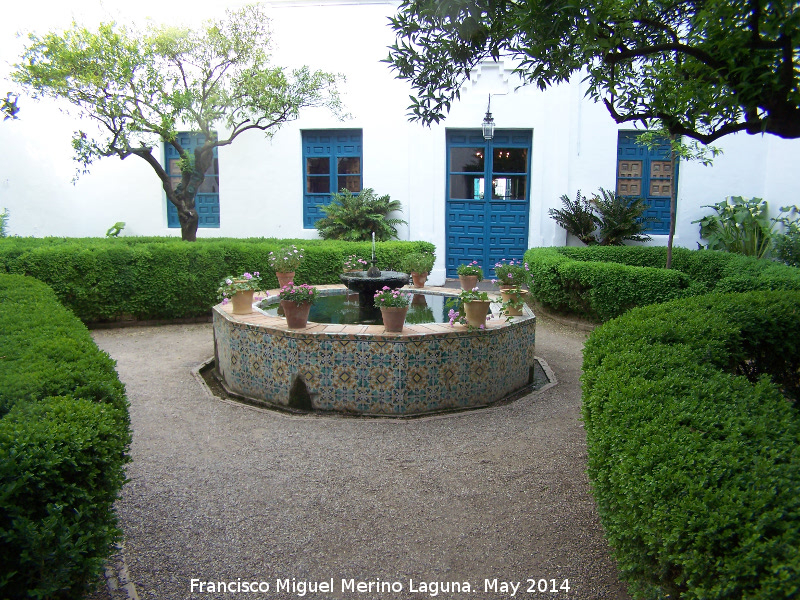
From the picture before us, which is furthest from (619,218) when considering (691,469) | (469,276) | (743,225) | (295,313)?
(691,469)

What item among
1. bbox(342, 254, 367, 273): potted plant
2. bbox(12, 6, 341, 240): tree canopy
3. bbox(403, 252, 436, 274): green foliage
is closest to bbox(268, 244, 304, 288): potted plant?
bbox(342, 254, 367, 273): potted plant

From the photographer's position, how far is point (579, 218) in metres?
11.4

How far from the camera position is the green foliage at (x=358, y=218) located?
11.4 m

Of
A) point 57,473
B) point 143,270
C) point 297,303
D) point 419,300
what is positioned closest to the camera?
point 57,473

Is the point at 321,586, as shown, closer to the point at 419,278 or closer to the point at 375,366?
the point at 375,366

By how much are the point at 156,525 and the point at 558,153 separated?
10.7 meters

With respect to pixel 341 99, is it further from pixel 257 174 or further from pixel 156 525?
pixel 156 525

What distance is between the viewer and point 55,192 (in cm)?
1206

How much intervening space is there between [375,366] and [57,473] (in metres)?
2.87

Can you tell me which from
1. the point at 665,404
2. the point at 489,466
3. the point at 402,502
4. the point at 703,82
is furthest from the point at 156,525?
the point at 703,82

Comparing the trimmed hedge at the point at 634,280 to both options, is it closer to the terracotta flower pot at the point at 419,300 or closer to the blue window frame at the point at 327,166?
the terracotta flower pot at the point at 419,300

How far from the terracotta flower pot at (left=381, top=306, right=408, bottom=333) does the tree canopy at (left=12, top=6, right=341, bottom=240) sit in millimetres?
6555

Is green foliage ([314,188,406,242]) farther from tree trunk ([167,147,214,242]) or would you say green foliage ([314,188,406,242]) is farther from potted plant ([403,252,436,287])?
potted plant ([403,252,436,287])

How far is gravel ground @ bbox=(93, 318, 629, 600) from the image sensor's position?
251 centimetres
